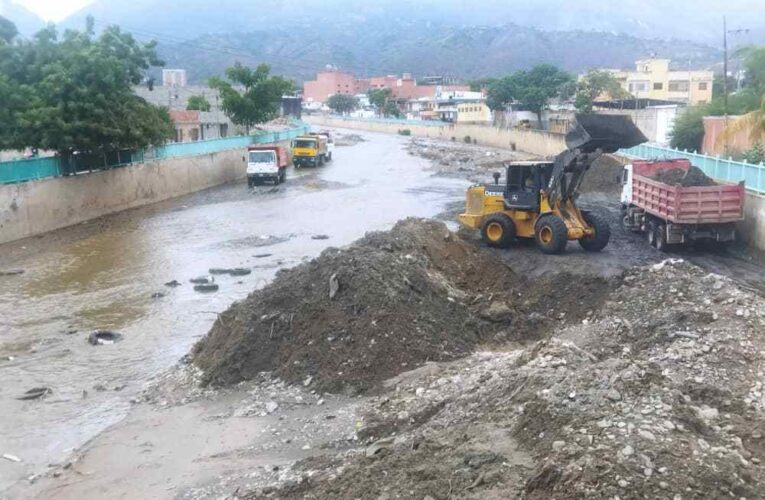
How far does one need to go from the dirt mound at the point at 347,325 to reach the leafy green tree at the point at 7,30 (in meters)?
22.0

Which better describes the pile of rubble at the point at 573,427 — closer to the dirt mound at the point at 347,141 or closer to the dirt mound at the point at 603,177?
the dirt mound at the point at 603,177

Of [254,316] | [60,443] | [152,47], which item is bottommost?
[60,443]

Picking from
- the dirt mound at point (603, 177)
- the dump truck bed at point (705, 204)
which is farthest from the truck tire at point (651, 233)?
the dirt mound at point (603, 177)

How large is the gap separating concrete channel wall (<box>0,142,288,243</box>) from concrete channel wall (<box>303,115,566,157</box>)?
19.7 metres

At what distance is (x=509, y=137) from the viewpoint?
68.4 m

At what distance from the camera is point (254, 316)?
456 inches

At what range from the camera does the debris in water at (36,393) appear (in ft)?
36.9

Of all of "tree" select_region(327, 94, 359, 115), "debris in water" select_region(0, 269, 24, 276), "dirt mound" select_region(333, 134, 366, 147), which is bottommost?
"debris in water" select_region(0, 269, 24, 276)

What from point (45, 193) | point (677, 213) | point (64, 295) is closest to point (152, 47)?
point (45, 193)

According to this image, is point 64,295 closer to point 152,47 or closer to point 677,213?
point 677,213

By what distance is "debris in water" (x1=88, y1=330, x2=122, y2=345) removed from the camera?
13789 mm

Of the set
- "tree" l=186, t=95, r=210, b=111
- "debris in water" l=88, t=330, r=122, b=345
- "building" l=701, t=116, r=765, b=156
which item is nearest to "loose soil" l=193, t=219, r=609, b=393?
"debris in water" l=88, t=330, r=122, b=345

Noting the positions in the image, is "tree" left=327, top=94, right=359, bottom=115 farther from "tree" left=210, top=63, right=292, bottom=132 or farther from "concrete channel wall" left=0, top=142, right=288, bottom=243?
"concrete channel wall" left=0, top=142, right=288, bottom=243

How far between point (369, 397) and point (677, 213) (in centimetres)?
1100
